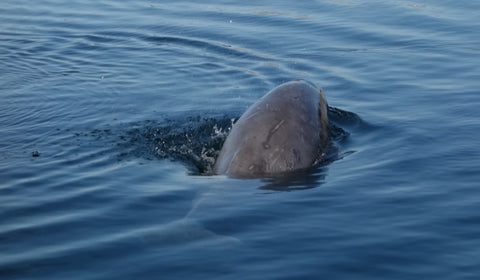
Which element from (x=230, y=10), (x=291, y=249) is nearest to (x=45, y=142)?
(x=291, y=249)

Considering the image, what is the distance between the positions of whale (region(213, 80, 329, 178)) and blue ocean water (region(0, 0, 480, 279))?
0.24 metres

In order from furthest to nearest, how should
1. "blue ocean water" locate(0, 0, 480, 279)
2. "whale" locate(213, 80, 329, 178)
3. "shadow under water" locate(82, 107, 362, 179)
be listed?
"shadow under water" locate(82, 107, 362, 179) → "whale" locate(213, 80, 329, 178) → "blue ocean water" locate(0, 0, 480, 279)

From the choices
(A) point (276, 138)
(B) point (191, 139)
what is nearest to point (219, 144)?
(B) point (191, 139)

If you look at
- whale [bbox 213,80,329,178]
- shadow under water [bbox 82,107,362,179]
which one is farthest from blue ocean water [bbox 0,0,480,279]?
whale [bbox 213,80,329,178]

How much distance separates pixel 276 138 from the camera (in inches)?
394

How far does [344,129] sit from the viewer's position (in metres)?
12.1

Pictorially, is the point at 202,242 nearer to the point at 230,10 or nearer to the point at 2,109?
the point at 2,109

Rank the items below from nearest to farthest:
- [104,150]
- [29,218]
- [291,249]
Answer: [291,249], [29,218], [104,150]

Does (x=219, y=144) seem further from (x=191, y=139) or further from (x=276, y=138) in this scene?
(x=276, y=138)

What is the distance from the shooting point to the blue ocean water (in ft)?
25.9

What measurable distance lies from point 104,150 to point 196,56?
19.6 ft

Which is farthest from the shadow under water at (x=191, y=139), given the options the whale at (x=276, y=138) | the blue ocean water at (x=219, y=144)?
the whale at (x=276, y=138)

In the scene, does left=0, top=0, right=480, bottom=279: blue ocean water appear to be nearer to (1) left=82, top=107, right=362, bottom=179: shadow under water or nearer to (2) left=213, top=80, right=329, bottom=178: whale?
(1) left=82, top=107, right=362, bottom=179: shadow under water

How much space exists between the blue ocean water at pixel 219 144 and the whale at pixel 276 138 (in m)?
0.24
